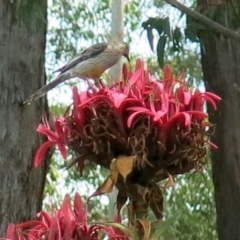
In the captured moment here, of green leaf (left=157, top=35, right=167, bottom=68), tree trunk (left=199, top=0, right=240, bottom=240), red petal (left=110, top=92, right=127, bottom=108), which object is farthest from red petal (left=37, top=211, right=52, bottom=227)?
tree trunk (left=199, top=0, right=240, bottom=240)

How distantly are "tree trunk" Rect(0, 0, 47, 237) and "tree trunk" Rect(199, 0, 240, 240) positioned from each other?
3.63ft

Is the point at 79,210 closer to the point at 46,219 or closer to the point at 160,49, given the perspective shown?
the point at 46,219

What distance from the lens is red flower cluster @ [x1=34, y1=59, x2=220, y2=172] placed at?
144cm

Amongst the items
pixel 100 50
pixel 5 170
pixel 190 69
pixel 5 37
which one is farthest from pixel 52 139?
pixel 190 69

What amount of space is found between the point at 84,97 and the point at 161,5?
2804 millimetres

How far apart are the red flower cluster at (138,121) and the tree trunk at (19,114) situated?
1.10 metres

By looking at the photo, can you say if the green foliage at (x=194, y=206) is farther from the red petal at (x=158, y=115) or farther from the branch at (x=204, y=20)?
the red petal at (x=158, y=115)

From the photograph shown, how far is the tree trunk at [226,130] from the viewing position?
11.8 ft

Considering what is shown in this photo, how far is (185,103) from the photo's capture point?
4.83 feet

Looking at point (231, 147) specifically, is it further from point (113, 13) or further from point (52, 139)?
point (52, 139)

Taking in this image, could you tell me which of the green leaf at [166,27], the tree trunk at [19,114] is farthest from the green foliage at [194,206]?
the tree trunk at [19,114]

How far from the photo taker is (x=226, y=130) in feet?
11.9

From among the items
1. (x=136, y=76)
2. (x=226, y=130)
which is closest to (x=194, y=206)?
(x=226, y=130)

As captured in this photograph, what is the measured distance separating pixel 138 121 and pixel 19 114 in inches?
50.2
